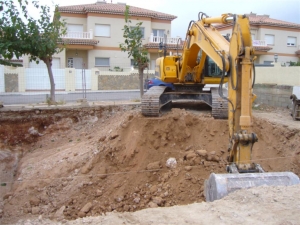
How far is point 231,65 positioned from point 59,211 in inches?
159

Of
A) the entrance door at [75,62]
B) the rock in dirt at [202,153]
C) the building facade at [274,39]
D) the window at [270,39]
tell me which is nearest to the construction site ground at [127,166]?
the rock in dirt at [202,153]

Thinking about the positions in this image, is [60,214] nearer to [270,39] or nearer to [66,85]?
[66,85]

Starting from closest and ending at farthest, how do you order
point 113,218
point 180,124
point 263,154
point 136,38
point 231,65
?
point 113,218, point 231,65, point 263,154, point 180,124, point 136,38

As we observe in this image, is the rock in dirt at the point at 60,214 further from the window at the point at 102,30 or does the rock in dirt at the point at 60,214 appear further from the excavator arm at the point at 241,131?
the window at the point at 102,30

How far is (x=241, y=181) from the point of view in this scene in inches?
173

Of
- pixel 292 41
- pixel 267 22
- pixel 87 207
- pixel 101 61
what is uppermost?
pixel 267 22

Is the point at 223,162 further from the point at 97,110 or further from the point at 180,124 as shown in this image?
the point at 97,110

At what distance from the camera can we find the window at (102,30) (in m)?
27.9

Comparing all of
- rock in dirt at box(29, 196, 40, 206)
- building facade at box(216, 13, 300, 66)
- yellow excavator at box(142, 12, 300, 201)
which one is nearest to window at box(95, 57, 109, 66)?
building facade at box(216, 13, 300, 66)

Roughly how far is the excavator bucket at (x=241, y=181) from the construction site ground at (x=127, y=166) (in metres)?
0.15

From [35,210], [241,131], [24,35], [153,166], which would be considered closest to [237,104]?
[241,131]

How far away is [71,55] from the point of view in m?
27.2

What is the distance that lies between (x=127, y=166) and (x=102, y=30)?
22164mm

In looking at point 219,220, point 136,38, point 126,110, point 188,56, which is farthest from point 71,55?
point 219,220
